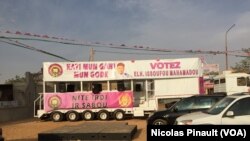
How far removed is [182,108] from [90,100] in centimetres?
1032

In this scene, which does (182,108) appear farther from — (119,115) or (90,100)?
(90,100)

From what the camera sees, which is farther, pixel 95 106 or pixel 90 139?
pixel 95 106

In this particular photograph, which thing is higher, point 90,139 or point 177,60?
point 177,60

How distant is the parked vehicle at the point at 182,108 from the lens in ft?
63.1

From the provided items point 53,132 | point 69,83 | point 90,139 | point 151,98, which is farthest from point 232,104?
point 69,83

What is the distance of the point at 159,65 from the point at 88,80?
4518mm

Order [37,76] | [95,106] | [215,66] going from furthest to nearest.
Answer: [215,66] → [37,76] → [95,106]

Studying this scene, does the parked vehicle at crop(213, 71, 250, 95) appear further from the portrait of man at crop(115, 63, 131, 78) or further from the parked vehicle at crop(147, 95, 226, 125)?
the parked vehicle at crop(147, 95, 226, 125)

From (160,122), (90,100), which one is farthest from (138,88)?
(160,122)

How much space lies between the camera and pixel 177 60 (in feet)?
95.3

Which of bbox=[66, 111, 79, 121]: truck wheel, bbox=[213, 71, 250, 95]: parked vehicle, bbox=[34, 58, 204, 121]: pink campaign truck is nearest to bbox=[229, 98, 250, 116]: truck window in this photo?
bbox=[34, 58, 204, 121]: pink campaign truck

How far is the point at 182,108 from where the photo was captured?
19.4m

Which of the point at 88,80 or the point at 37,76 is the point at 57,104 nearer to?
the point at 88,80

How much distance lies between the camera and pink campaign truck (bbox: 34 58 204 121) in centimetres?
2841
